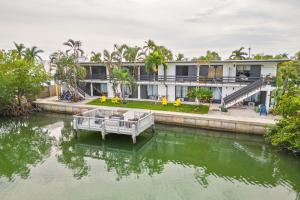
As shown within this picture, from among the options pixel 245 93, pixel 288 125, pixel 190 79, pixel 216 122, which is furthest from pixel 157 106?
pixel 288 125

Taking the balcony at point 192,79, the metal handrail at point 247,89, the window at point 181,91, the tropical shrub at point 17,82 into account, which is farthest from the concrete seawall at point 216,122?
the tropical shrub at point 17,82

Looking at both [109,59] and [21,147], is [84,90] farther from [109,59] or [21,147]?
[21,147]

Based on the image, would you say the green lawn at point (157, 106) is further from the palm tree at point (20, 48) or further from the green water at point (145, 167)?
the palm tree at point (20, 48)

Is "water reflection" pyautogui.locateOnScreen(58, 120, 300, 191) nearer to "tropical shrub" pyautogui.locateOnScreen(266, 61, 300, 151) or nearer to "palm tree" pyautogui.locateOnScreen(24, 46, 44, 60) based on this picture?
"tropical shrub" pyautogui.locateOnScreen(266, 61, 300, 151)

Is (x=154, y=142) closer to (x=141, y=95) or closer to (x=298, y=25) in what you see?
(x=141, y=95)

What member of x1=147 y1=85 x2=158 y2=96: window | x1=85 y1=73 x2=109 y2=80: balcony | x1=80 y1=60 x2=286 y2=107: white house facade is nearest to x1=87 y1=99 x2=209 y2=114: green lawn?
x1=147 y1=85 x2=158 y2=96: window

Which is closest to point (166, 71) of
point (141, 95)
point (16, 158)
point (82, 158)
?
point (141, 95)
